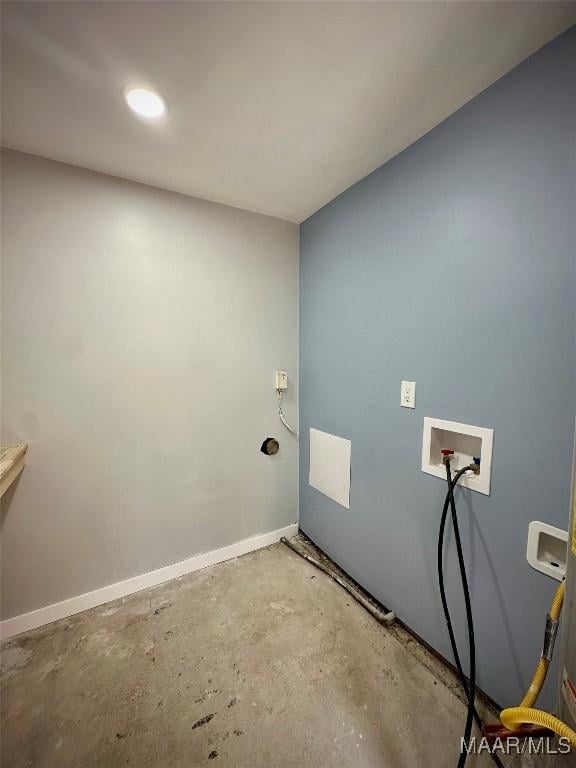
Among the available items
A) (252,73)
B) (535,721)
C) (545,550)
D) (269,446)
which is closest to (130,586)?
A: (269,446)

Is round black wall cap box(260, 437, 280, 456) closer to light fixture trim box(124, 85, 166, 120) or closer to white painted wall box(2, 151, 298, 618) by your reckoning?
white painted wall box(2, 151, 298, 618)

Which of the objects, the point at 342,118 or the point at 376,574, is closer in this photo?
the point at 342,118

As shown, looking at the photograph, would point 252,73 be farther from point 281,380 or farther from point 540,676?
point 540,676

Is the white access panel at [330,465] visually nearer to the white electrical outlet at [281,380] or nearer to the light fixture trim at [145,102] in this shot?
the white electrical outlet at [281,380]

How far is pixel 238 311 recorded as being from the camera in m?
2.04

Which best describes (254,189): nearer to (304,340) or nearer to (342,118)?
(342,118)

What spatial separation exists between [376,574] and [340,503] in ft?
1.42

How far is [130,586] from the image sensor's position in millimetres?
1796

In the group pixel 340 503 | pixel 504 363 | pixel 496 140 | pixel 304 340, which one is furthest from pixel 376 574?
pixel 496 140

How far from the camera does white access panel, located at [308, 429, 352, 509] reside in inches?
74.1

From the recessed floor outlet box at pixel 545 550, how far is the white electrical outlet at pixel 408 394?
63cm

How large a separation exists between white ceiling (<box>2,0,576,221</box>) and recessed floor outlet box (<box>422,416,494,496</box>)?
1334 mm

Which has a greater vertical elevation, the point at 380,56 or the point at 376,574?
the point at 380,56

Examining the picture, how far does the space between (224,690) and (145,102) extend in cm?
249
